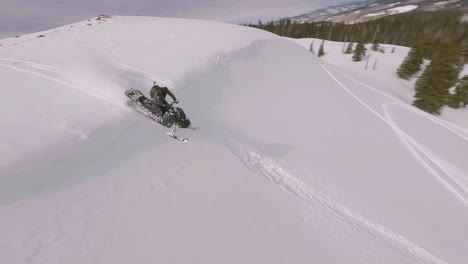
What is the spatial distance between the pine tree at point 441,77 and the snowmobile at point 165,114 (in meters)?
35.2

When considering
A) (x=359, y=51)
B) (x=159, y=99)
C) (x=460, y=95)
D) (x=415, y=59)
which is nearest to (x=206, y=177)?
(x=159, y=99)

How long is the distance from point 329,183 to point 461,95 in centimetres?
3779

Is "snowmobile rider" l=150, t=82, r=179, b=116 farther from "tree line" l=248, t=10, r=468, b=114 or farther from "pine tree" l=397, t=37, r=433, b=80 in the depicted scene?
"pine tree" l=397, t=37, r=433, b=80

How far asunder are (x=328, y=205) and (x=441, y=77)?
108ft

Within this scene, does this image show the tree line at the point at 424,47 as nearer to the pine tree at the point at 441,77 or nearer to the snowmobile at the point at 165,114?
the pine tree at the point at 441,77

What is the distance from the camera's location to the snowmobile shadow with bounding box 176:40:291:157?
1131 centimetres

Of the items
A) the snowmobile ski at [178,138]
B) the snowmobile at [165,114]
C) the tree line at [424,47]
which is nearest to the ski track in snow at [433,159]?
the tree line at [424,47]

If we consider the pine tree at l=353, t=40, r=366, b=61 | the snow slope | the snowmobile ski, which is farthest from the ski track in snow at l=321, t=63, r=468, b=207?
the pine tree at l=353, t=40, r=366, b=61

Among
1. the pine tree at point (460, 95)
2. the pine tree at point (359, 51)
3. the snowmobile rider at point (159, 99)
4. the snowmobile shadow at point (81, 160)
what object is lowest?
the pine tree at point (460, 95)

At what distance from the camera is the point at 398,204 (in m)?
10.8

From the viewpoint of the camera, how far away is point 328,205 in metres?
9.05

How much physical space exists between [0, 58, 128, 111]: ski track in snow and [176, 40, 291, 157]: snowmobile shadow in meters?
3.67

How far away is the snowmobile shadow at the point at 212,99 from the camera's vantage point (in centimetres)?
1131

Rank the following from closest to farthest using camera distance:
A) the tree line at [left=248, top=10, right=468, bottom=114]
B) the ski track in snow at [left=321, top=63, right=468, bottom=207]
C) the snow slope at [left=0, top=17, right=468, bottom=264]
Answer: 1. the snow slope at [left=0, top=17, right=468, bottom=264]
2. the ski track in snow at [left=321, top=63, right=468, bottom=207]
3. the tree line at [left=248, top=10, right=468, bottom=114]
